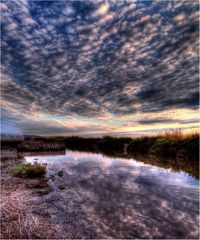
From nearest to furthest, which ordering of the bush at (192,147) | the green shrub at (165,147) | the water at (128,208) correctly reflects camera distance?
1. the water at (128,208)
2. the bush at (192,147)
3. the green shrub at (165,147)

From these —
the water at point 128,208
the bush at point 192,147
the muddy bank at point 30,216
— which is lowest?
the water at point 128,208

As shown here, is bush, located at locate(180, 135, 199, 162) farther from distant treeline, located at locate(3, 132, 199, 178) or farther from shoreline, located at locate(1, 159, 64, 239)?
shoreline, located at locate(1, 159, 64, 239)

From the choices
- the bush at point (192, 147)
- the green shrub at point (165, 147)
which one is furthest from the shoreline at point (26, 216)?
the green shrub at point (165, 147)

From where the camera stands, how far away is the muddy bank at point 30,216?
5441 millimetres

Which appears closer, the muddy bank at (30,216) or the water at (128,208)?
the muddy bank at (30,216)

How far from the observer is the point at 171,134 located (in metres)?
30.5

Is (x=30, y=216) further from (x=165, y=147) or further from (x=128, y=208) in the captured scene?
(x=165, y=147)

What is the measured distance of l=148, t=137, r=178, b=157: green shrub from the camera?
85.5 ft

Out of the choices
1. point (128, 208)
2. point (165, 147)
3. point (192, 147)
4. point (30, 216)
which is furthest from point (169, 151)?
point (30, 216)

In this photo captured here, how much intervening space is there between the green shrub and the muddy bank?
19798 millimetres

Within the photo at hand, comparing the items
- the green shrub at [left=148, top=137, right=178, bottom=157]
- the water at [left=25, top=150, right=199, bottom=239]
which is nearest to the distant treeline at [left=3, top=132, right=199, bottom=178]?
the green shrub at [left=148, top=137, right=178, bottom=157]

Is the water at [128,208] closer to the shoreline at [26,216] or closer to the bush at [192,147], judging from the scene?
the shoreline at [26,216]

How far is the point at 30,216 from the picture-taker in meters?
6.57

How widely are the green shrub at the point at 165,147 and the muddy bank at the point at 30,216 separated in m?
19.8
